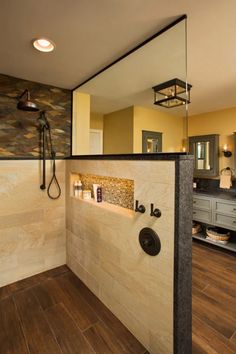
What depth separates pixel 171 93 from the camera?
148 cm

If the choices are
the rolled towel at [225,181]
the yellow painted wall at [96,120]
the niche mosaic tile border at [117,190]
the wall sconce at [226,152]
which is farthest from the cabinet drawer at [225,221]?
the yellow painted wall at [96,120]

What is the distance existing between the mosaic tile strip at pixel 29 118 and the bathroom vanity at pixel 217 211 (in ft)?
7.65

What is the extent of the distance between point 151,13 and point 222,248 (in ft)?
10.4

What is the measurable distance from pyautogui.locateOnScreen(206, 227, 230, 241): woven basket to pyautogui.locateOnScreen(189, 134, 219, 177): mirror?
0.94 metres

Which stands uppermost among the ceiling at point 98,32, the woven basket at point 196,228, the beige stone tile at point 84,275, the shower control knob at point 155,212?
the ceiling at point 98,32

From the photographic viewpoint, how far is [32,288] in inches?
85.3

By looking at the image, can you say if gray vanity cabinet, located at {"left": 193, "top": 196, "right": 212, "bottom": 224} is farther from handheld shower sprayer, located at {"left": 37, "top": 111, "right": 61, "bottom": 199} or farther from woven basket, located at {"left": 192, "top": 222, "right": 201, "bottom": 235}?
handheld shower sprayer, located at {"left": 37, "top": 111, "right": 61, "bottom": 199}

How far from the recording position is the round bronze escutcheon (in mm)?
1336

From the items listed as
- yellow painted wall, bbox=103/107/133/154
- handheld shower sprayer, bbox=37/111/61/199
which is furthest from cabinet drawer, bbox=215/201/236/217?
handheld shower sprayer, bbox=37/111/61/199

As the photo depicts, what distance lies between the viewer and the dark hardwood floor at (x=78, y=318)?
148 cm

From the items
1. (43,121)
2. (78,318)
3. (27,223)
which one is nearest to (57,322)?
(78,318)

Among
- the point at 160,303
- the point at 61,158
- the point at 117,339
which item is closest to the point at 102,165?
the point at 61,158

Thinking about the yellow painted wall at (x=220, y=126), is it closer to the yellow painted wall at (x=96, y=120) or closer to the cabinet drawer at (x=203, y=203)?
the cabinet drawer at (x=203, y=203)

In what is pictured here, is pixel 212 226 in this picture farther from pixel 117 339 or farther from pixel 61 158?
pixel 61 158
